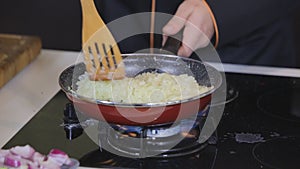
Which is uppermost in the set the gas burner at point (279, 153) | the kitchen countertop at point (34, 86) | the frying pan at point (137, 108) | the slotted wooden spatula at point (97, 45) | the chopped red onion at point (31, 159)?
the slotted wooden spatula at point (97, 45)

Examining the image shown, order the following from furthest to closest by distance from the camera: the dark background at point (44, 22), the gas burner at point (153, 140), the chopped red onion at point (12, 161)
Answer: the dark background at point (44, 22) → the gas burner at point (153, 140) → the chopped red onion at point (12, 161)

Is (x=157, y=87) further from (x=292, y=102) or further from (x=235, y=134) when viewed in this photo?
(x=292, y=102)

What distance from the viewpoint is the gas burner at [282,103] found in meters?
1.08

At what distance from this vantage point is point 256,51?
4.74 ft

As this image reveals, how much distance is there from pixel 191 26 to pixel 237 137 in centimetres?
32

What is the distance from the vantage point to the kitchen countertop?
104 cm

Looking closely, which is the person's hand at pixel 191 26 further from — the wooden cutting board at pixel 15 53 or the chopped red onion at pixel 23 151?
the chopped red onion at pixel 23 151

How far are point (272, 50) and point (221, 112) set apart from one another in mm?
460

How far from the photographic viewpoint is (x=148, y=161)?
2.95 ft

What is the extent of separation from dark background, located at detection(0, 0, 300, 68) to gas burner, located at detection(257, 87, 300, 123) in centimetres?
118

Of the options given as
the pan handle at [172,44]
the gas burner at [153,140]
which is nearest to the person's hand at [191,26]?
the pan handle at [172,44]

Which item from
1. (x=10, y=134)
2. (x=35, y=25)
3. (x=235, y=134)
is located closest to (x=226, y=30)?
(x=235, y=134)

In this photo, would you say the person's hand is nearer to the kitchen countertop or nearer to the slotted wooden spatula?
the kitchen countertop

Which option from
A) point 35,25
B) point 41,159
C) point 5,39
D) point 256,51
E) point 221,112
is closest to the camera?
point 41,159
